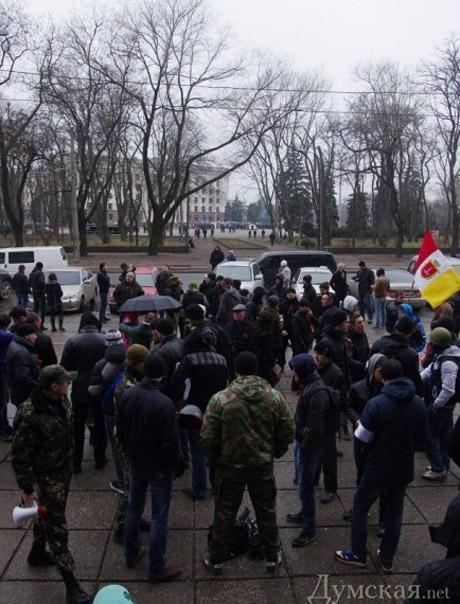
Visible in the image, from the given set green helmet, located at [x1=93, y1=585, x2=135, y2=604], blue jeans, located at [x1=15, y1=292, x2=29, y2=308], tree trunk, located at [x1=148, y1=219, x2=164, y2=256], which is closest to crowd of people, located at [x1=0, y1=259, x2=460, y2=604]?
green helmet, located at [x1=93, y1=585, x2=135, y2=604]

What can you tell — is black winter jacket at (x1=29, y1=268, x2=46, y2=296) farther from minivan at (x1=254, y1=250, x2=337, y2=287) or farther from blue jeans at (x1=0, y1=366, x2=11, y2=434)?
minivan at (x1=254, y1=250, x2=337, y2=287)

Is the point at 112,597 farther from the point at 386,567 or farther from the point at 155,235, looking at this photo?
the point at 155,235

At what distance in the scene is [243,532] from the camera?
16.0 ft

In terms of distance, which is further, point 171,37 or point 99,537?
point 171,37

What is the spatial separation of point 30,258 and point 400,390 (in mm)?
22982

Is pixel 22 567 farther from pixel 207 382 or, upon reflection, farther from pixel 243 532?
pixel 207 382

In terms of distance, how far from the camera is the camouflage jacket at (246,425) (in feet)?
14.1

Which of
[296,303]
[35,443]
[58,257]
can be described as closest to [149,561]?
[35,443]

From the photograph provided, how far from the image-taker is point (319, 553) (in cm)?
488

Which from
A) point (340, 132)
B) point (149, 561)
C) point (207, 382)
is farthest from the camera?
point (340, 132)

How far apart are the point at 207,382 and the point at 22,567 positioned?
218 cm

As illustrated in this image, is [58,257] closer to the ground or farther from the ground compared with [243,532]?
farther from the ground

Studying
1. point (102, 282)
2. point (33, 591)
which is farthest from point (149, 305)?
point (102, 282)

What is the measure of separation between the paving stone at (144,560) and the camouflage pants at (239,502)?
341 mm
